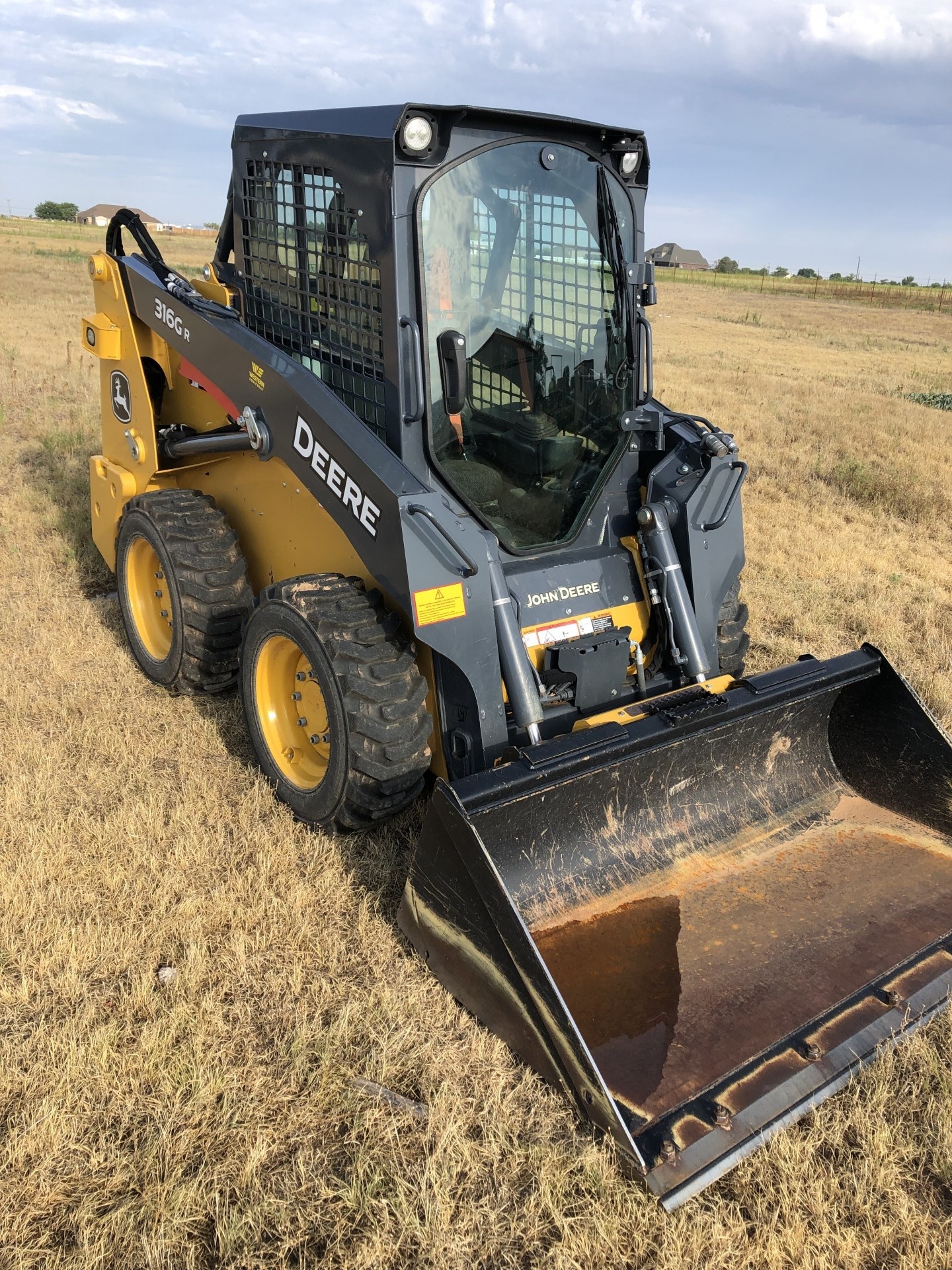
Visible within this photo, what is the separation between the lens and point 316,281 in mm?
3533

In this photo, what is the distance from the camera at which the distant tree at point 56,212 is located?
68.1 m

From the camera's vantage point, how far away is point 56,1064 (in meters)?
2.47

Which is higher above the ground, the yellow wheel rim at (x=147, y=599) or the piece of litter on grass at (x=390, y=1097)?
the yellow wheel rim at (x=147, y=599)

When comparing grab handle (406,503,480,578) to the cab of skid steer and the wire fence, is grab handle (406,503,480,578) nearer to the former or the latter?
the cab of skid steer

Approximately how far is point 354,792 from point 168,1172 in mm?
1202

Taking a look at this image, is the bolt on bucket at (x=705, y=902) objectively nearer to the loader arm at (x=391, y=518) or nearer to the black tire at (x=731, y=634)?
the loader arm at (x=391, y=518)

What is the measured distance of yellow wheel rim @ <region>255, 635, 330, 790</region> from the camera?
350 centimetres

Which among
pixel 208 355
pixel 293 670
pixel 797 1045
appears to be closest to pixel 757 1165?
pixel 797 1045

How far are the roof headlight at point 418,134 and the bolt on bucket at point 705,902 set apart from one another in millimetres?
1881

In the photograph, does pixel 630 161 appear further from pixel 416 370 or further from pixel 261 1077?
pixel 261 1077

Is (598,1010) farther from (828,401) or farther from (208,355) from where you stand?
(828,401)

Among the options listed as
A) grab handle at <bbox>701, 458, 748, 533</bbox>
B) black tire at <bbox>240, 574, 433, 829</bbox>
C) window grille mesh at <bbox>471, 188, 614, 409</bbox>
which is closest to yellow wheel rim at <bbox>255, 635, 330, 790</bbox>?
black tire at <bbox>240, 574, 433, 829</bbox>

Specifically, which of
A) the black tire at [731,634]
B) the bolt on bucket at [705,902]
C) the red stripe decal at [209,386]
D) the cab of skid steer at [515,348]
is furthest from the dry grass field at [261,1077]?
the red stripe decal at [209,386]

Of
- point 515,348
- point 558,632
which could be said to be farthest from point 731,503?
point 515,348
